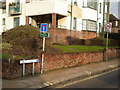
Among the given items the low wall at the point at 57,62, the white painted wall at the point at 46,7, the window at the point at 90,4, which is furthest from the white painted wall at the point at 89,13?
the low wall at the point at 57,62

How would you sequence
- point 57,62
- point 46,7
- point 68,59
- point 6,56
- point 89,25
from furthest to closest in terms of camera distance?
point 89,25 → point 46,7 → point 68,59 → point 57,62 → point 6,56

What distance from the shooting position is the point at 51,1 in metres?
A: 21.2

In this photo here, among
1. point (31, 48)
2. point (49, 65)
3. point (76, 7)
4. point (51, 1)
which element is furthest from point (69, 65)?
point (76, 7)

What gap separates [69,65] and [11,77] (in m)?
4.77

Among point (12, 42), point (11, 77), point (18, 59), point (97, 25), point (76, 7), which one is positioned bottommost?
point (11, 77)

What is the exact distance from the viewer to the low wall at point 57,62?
9.04 meters

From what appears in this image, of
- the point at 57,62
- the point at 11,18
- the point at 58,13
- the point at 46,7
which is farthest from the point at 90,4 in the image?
the point at 57,62

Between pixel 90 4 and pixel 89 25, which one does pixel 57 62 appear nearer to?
Result: pixel 89 25

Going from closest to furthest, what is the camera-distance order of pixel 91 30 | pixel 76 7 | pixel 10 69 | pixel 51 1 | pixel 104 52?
pixel 10 69, pixel 104 52, pixel 51 1, pixel 76 7, pixel 91 30

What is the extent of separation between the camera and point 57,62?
11547 millimetres

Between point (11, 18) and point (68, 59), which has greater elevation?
point (11, 18)

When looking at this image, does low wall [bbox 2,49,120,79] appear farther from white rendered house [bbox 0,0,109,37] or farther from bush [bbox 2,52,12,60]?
white rendered house [bbox 0,0,109,37]

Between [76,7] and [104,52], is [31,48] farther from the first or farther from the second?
[76,7]

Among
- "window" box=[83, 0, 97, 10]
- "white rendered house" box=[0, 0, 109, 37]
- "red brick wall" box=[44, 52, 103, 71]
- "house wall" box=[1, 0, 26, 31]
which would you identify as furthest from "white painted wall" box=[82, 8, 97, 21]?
"red brick wall" box=[44, 52, 103, 71]
